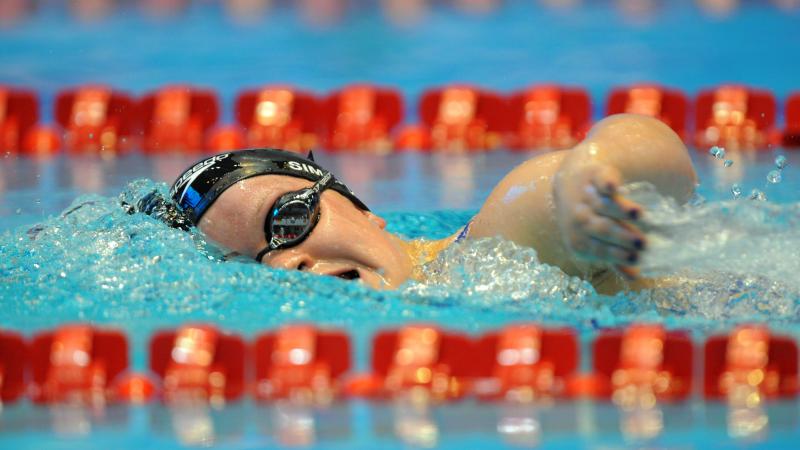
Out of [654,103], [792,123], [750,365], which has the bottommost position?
[750,365]

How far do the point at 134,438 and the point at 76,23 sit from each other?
7.15m

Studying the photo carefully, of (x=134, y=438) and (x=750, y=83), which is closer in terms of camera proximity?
(x=134, y=438)

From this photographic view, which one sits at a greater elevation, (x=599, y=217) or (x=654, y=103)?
(x=654, y=103)

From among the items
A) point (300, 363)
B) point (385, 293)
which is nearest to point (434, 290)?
point (385, 293)

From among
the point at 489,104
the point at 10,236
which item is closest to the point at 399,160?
the point at 489,104

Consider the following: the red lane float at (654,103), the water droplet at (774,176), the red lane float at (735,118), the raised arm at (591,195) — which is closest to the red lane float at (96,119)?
the red lane float at (654,103)

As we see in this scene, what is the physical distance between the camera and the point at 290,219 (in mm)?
2434

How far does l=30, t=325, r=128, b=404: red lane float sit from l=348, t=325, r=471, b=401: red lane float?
52 centimetres

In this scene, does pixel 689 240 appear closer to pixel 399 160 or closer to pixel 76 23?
pixel 399 160

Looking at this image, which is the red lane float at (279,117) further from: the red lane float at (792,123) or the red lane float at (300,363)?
the red lane float at (300,363)

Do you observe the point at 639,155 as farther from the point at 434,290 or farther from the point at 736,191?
the point at 736,191

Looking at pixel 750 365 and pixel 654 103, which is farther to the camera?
pixel 654 103

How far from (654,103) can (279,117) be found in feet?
5.83

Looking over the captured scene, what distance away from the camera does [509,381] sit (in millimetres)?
2262
